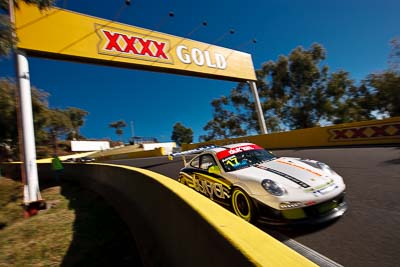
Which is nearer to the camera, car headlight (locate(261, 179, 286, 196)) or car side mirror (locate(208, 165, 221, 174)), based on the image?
car headlight (locate(261, 179, 286, 196))

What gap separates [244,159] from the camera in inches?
192

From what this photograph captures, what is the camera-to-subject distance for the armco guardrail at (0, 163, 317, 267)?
138 centimetres

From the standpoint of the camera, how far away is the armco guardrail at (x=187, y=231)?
4.54 feet

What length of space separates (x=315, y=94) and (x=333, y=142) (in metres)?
21.1

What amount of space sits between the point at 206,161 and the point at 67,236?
139 inches

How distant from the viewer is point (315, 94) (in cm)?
3203

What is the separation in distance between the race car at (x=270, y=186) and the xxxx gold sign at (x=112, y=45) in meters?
7.87

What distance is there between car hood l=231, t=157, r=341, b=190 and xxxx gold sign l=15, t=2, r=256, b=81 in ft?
27.7

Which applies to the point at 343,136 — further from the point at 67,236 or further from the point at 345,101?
the point at 345,101

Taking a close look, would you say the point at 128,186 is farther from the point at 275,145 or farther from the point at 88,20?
the point at 275,145

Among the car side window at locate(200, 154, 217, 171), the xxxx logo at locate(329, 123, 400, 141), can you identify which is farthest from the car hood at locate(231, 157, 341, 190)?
the xxxx logo at locate(329, 123, 400, 141)

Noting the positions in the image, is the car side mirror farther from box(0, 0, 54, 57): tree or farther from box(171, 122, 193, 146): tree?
box(171, 122, 193, 146): tree

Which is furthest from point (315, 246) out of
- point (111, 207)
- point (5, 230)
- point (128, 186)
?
point (5, 230)

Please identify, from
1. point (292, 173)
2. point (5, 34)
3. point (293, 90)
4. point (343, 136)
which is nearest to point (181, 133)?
point (293, 90)
